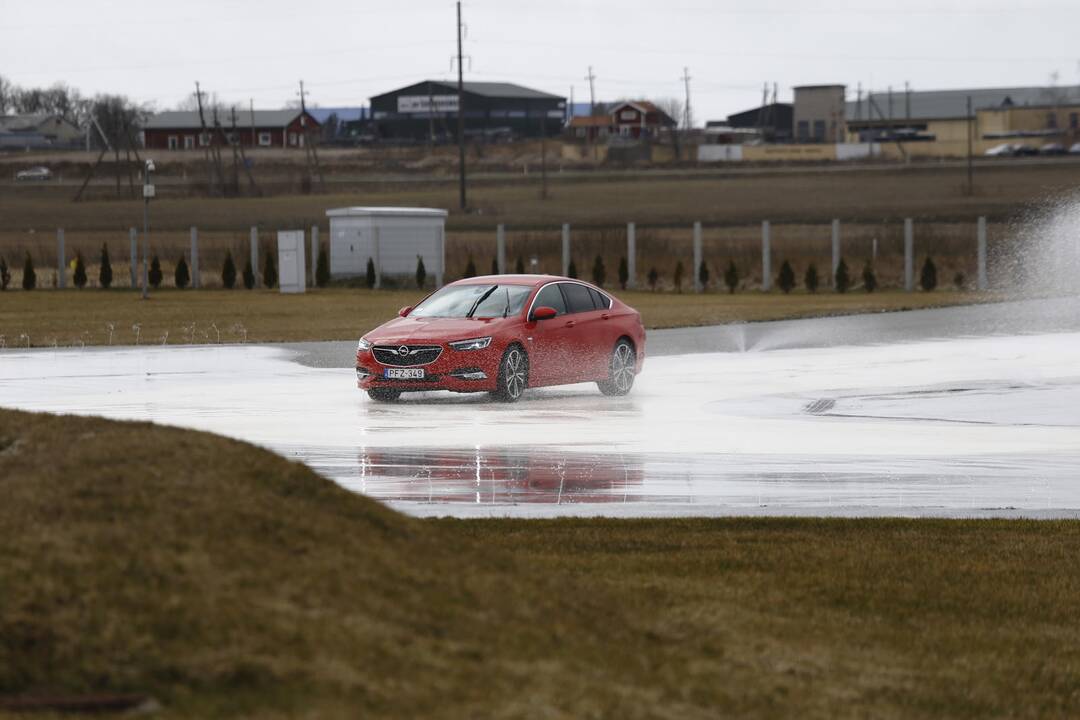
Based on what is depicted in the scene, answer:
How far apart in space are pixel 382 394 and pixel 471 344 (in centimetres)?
130

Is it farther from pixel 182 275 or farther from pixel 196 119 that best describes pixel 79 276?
pixel 196 119

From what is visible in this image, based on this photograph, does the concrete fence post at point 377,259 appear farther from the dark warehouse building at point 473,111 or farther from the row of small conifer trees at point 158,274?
the dark warehouse building at point 473,111

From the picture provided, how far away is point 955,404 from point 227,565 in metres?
14.2

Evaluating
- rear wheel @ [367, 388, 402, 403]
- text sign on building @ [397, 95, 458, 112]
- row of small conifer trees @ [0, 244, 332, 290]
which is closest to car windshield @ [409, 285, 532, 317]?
A: rear wheel @ [367, 388, 402, 403]

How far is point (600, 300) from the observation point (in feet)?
71.7

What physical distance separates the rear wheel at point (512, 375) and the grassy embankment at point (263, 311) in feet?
34.6

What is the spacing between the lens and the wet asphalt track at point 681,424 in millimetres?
12445

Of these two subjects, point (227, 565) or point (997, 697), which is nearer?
point (227, 565)

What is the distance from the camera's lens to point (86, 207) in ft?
276

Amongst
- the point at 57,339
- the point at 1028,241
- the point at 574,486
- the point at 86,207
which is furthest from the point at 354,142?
the point at 574,486

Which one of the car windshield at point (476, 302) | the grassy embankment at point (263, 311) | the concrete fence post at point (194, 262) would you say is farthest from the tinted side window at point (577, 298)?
the concrete fence post at point (194, 262)

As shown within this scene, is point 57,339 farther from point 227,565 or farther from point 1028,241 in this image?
point 1028,241

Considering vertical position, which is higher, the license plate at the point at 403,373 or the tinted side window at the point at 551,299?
the tinted side window at the point at 551,299

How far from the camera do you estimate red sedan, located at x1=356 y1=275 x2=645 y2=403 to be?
1962cm
